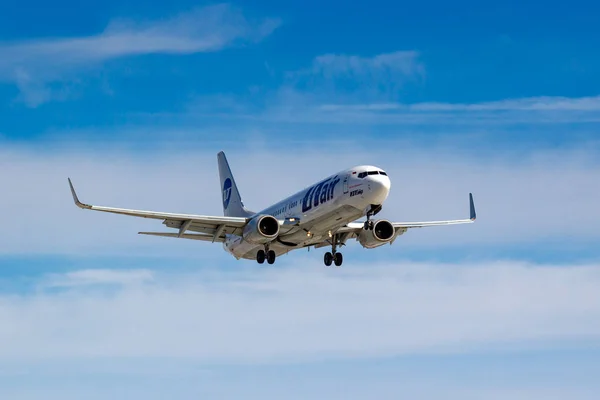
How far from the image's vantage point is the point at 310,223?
67438 mm

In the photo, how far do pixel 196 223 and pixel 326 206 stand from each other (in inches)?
406

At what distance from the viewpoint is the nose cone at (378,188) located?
207 ft

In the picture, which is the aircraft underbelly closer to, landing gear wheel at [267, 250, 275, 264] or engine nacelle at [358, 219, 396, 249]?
landing gear wheel at [267, 250, 275, 264]

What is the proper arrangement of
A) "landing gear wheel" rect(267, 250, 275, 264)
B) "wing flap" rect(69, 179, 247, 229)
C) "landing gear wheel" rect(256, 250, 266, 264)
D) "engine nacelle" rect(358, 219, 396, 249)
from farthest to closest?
1. "landing gear wheel" rect(256, 250, 266, 264)
2. "landing gear wheel" rect(267, 250, 275, 264)
3. "engine nacelle" rect(358, 219, 396, 249)
4. "wing flap" rect(69, 179, 247, 229)

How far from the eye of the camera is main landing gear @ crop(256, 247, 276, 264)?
71000 mm

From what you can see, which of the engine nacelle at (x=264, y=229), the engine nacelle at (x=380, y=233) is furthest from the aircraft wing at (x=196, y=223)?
the engine nacelle at (x=380, y=233)

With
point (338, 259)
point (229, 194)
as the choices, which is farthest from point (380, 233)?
point (229, 194)

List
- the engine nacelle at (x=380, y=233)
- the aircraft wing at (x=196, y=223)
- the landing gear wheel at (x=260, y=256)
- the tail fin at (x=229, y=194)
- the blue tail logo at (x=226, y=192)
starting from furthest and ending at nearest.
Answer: the blue tail logo at (x=226, y=192)
the tail fin at (x=229, y=194)
the landing gear wheel at (x=260, y=256)
the engine nacelle at (x=380, y=233)
the aircraft wing at (x=196, y=223)

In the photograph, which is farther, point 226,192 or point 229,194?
point 226,192

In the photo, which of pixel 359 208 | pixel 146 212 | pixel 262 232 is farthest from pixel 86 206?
pixel 359 208

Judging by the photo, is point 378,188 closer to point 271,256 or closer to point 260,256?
point 271,256

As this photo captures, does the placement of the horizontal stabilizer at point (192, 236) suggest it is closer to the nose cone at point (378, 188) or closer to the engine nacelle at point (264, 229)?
the engine nacelle at point (264, 229)

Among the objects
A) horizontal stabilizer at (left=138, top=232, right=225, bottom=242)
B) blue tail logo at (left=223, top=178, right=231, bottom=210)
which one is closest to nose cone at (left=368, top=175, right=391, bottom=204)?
horizontal stabilizer at (left=138, top=232, right=225, bottom=242)

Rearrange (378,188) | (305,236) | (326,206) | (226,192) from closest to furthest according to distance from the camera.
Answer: (378,188) < (326,206) < (305,236) < (226,192)
